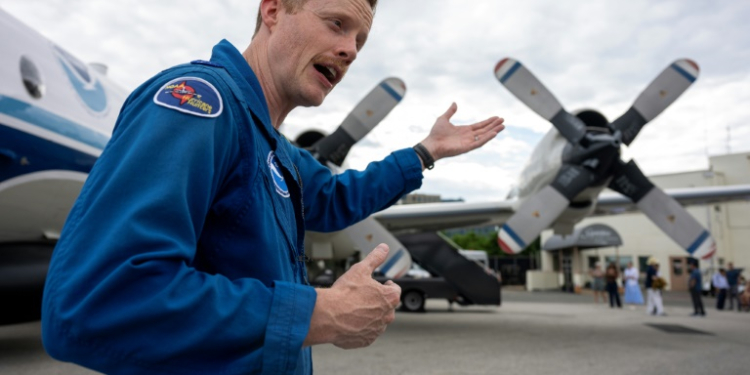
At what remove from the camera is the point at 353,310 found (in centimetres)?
83

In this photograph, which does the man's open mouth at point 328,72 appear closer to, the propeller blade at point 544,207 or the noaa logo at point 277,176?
the noaa logo at point 277,176

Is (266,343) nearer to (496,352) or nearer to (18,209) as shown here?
→ (18,209)

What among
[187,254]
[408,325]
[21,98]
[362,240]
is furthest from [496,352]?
[187,254]

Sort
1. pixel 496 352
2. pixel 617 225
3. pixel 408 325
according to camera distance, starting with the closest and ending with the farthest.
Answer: pixel 496 352 < pixel 408 325 < pixel 617 225

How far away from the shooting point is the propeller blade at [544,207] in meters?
8.29

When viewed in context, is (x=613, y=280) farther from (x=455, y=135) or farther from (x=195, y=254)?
(x=195, y=254)

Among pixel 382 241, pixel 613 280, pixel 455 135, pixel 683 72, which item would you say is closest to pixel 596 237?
pixel 613 280

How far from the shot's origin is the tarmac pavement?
5.35 meters

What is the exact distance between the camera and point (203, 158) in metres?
0.81

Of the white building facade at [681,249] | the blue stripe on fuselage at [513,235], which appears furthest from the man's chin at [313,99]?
the white building facade at [681,249]

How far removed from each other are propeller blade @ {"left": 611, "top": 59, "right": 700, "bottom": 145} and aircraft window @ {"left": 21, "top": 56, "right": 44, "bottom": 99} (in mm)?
8319

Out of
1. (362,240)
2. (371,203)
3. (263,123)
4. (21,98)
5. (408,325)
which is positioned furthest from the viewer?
(408,325)

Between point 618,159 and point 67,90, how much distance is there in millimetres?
8206

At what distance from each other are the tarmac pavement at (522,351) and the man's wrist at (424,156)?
3958 millimetres
